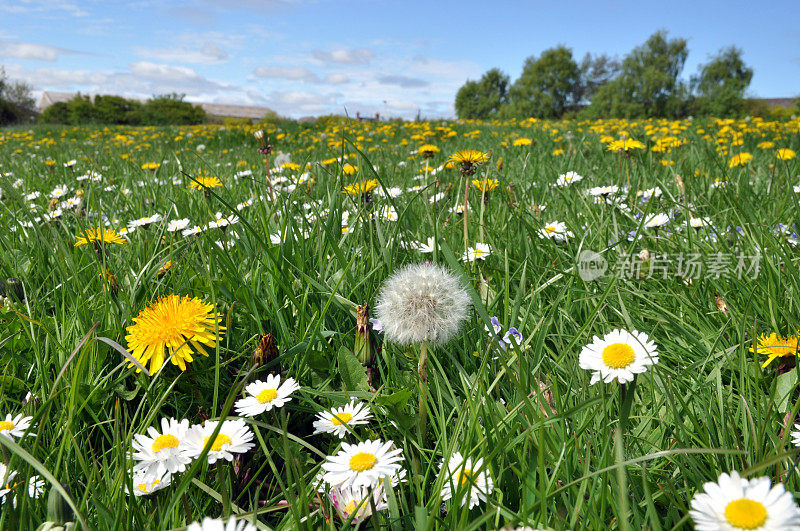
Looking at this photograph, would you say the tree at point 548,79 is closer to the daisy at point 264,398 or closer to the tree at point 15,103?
the tree at point 15,103

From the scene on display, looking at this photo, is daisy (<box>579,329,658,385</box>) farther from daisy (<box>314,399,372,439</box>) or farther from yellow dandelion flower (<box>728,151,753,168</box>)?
yellow dandelion flower (<box>728,151,753,168</box>)

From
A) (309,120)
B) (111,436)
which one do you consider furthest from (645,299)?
(309,120)

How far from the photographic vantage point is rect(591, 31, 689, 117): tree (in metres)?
51.2

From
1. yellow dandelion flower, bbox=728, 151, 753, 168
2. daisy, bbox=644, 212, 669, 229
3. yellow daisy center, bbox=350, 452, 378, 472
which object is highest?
yellow dandelion flower, bbox=728, 151, 753, 168

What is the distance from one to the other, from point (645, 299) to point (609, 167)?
2.33 m

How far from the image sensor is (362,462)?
875 millimetres

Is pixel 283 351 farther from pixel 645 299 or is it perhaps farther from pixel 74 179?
pixel 74 179

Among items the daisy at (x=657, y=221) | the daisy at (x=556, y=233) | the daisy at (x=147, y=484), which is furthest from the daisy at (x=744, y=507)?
the daisy at (x=657, y=221)

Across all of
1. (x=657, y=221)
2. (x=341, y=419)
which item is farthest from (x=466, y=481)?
(x=657, y=221)

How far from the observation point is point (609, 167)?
3.53 metres

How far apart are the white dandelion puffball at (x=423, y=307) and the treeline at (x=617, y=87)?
1428 inches

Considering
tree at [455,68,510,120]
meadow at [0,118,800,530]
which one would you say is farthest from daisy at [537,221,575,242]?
tree at [455,68,510,120]

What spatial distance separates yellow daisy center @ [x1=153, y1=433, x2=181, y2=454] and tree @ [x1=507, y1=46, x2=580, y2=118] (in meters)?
69.4

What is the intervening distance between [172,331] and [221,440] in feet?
0.99
